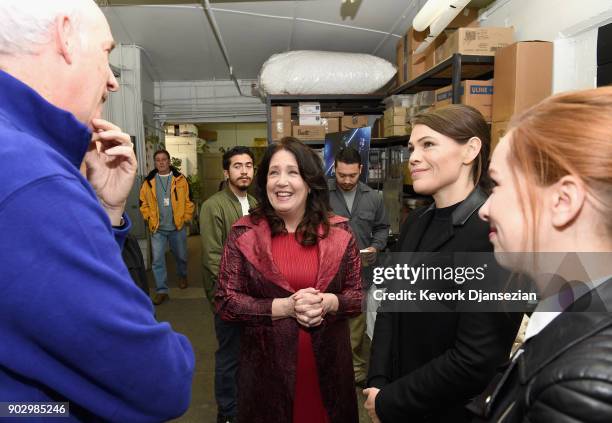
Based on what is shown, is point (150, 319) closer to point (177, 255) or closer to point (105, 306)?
point (105, 306)

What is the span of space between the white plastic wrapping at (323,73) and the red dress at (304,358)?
346cm

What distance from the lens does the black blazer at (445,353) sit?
102cm

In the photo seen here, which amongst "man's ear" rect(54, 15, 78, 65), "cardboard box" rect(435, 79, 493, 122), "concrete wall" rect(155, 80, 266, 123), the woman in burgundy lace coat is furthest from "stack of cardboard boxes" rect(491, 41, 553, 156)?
"concrete wall" rect(155, 80, 266, 123)

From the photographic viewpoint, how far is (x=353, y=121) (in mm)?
4980

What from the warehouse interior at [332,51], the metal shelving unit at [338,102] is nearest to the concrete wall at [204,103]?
the warehouse interior at [332,51]

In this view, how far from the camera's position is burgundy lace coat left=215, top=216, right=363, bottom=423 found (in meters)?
1.49

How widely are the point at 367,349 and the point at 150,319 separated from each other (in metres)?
3.14

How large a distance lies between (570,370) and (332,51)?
17.2 feet

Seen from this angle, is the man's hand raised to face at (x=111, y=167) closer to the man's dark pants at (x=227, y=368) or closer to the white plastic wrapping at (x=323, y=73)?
the man's dark pants at (x=227, y=368)

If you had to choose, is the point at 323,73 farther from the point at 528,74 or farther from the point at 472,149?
the point at 472,149

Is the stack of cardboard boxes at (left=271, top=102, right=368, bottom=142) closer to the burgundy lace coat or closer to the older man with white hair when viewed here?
the burgundy lace coat

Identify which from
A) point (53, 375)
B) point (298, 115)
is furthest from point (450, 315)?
point (298, 115)

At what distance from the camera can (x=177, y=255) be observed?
517 cm

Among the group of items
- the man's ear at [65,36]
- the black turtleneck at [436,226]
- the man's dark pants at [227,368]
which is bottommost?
the man's dark pants at [227,368]
